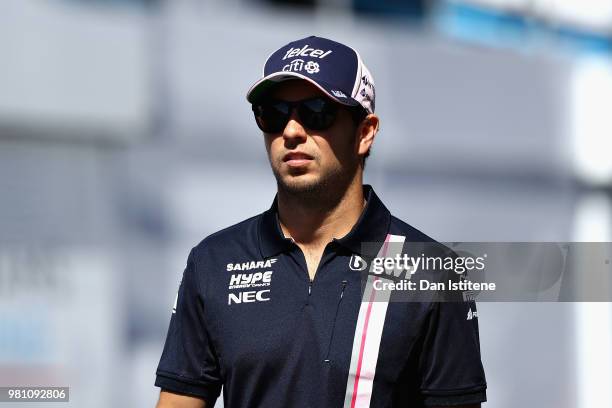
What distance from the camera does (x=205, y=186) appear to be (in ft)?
39.9

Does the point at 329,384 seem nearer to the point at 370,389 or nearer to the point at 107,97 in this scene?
the point at 370,389

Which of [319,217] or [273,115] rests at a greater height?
[273,115]

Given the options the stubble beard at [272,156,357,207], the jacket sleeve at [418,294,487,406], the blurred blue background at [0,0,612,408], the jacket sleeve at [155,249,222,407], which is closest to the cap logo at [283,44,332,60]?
the stubble beard at [272,156,357,207]

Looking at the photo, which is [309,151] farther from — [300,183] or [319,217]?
[319,217]

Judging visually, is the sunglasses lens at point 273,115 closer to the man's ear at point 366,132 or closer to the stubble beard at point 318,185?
the stubble beard at point 318,185

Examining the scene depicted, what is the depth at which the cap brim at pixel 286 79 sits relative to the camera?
11.4 ft

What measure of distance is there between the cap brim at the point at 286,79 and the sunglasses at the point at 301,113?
1.4 inches

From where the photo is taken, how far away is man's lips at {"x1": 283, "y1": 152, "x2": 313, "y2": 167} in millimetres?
3487

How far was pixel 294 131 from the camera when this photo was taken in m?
3.53

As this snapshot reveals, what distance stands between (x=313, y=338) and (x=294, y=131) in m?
0.62

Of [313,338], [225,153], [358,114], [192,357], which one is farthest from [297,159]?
[225,153]

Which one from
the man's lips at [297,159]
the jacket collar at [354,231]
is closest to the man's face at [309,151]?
the man's lips at [297,159]

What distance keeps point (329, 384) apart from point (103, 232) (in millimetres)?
8339

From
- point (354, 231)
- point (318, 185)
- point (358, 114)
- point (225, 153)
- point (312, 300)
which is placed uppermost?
point (225, 153)
